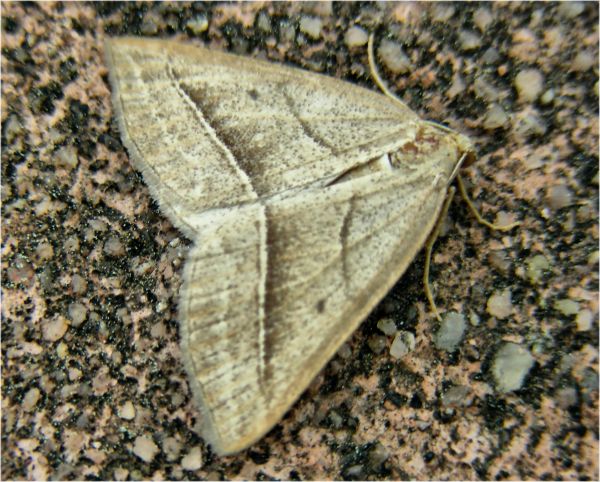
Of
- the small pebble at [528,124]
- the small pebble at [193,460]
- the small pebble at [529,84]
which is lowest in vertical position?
the small pebble at [193,460]

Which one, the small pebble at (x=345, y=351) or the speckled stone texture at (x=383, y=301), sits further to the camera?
the small pebble at (x=345, y=351)

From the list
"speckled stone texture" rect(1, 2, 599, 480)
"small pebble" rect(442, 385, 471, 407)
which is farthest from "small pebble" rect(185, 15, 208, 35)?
"small pebble" rect(442, 385, 471, 407)

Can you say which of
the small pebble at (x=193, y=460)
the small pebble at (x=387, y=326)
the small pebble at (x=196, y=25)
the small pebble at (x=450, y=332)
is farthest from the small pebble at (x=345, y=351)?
the small pebble at (x=196, y=25)

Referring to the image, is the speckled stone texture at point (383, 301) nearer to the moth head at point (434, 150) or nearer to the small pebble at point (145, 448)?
the small pebble at point (145, 448)

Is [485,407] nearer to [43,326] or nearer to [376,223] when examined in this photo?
[376,223]

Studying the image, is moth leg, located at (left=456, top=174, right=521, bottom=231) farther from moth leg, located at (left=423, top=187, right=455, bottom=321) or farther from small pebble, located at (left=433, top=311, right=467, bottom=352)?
small pebble, located at (left=433, top=311, right=467, bottom=352)

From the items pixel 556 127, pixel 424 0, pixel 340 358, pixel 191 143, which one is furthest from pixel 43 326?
pixel 556 127

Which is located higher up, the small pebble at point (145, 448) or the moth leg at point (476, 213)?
the moth leg at point (476, 213)
